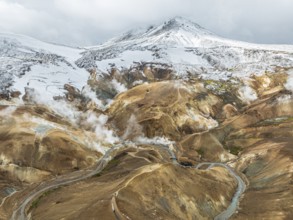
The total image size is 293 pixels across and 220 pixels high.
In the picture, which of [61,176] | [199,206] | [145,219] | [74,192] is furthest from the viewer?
[61,176]

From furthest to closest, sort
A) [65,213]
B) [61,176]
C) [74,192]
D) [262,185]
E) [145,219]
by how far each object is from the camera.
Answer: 1. [61,176]
2. [262,185]
3. [74,192]
4. [65,213]
5. [145,219]

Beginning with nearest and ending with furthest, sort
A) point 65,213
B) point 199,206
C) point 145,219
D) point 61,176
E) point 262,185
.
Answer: point 145,219, point 65,213, point 199,206, point 262,185, point 61,176

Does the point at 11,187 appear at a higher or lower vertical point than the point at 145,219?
lower

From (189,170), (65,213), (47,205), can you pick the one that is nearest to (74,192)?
(47,205)

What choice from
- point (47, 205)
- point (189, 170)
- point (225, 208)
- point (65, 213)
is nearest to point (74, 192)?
point (47, 205)

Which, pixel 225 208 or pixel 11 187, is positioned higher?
pixel 225 208

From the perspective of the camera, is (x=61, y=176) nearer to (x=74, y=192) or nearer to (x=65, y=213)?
(x=74, y=192)

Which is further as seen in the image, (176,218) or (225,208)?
(225,208)

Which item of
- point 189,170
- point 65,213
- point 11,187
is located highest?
point 189,170

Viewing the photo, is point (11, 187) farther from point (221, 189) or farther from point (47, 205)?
point (221, 189)
